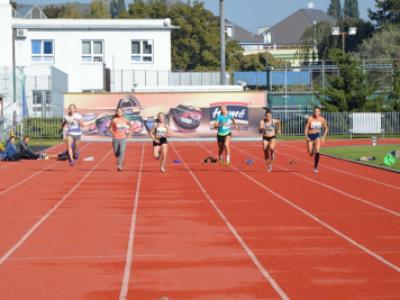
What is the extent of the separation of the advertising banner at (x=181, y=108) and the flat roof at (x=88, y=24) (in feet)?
62.5

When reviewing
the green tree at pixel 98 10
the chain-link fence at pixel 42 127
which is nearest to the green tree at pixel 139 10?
the green tree at pixel 98 10

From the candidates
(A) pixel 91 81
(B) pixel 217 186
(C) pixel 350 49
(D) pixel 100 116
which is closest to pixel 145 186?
(B) pixel 217 186

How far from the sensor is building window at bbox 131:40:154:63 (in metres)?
73.7

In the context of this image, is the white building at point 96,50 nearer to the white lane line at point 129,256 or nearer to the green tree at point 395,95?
the green tree at point 395,95

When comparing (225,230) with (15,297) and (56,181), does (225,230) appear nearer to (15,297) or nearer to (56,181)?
(15,297)

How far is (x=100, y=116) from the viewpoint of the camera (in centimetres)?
5262

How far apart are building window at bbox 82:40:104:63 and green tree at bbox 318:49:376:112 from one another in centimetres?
2028

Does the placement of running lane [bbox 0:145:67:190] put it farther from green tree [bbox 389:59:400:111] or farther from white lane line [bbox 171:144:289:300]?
green tree [bbox 389:59:400:111]

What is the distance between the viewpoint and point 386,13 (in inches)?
4461

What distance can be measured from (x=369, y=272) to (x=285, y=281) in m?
1.09

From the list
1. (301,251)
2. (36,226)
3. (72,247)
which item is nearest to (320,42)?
(36,226)

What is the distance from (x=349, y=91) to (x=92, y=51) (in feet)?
72.1

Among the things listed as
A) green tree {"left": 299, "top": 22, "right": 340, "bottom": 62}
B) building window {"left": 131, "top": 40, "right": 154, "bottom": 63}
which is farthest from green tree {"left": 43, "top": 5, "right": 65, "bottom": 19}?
building window {"left": 131, "top": 40, "right": 154, "bottom": 63}

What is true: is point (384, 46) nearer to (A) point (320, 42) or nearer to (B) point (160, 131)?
(A) point (320, 42)
